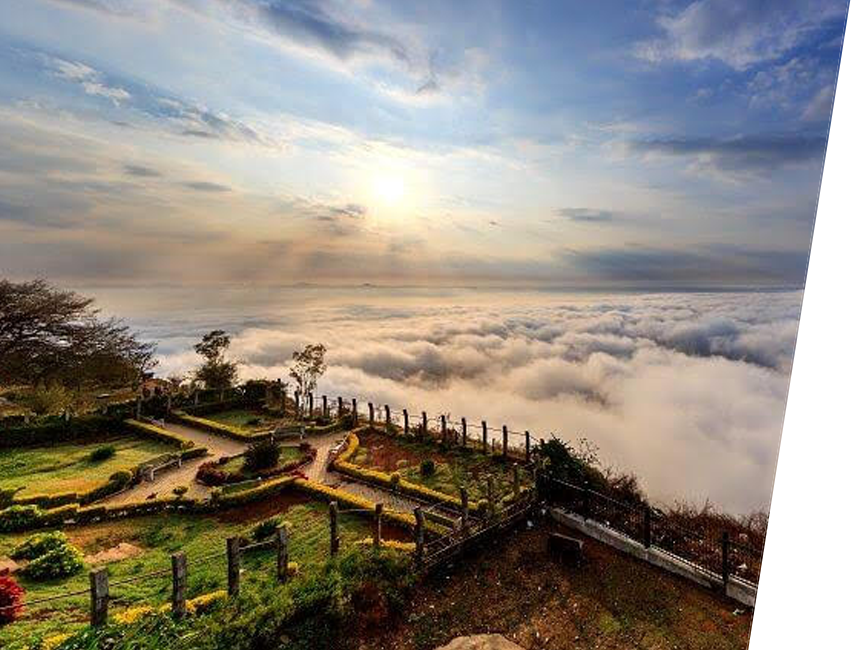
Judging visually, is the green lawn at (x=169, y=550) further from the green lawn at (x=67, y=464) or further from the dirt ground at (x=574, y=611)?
the green lawn at (x=67, y=464)

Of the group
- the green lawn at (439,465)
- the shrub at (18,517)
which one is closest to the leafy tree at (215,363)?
the green lawn at (439,465)

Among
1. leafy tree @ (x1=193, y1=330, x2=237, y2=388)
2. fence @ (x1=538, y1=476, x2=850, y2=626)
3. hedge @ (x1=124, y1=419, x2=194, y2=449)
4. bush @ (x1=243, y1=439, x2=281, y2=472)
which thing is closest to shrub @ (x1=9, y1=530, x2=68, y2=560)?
bush @ (x1=243, y1=439, x2=281, y2=472)

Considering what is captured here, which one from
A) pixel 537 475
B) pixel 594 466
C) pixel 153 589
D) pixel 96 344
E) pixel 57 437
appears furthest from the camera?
pixel 96 344

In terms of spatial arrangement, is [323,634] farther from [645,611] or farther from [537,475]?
[537,475]

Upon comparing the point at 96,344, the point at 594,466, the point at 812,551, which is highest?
the point at 96,344

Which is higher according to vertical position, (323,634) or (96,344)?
(96,344)

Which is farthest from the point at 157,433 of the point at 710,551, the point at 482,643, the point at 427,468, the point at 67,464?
the point at 710,551

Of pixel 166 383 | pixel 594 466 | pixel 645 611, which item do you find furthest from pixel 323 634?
pixel 166 383

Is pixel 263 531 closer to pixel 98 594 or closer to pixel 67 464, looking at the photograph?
pixel 98 594
